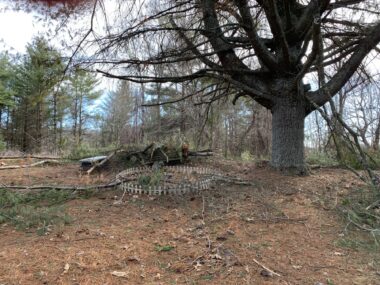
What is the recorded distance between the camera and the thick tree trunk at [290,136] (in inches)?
188

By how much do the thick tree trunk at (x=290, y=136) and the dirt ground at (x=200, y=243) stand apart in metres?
0.74

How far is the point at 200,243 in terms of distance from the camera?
2627 mm

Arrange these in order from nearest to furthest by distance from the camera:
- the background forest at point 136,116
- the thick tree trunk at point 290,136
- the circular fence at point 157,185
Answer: the circular fence at point 157,185
the thick tree trunk at point 290,136
the background forest at point 136,116

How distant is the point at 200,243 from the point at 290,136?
2.76m

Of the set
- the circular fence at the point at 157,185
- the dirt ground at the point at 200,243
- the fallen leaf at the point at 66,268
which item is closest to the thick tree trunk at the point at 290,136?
the dirt ground at the point at 200,243

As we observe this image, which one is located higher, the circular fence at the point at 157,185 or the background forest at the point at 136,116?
the background forest at the point at 136,116

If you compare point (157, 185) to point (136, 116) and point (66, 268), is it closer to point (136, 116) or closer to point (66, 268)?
point (66, 268)

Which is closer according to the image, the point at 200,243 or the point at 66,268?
the point at 66,268

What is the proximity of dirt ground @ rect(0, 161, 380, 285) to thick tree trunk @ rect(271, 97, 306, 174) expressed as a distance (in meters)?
0.74

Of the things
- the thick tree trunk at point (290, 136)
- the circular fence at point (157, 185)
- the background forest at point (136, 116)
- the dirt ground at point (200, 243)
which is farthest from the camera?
the background forest at point (136, 116)

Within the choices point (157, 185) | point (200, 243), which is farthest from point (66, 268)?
point (157, 185)

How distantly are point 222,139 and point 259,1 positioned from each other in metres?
11.5

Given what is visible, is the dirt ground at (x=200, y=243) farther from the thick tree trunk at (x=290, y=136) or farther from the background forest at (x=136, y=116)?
the background forest at (x=136, y=116)

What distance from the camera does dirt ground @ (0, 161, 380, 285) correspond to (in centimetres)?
212
